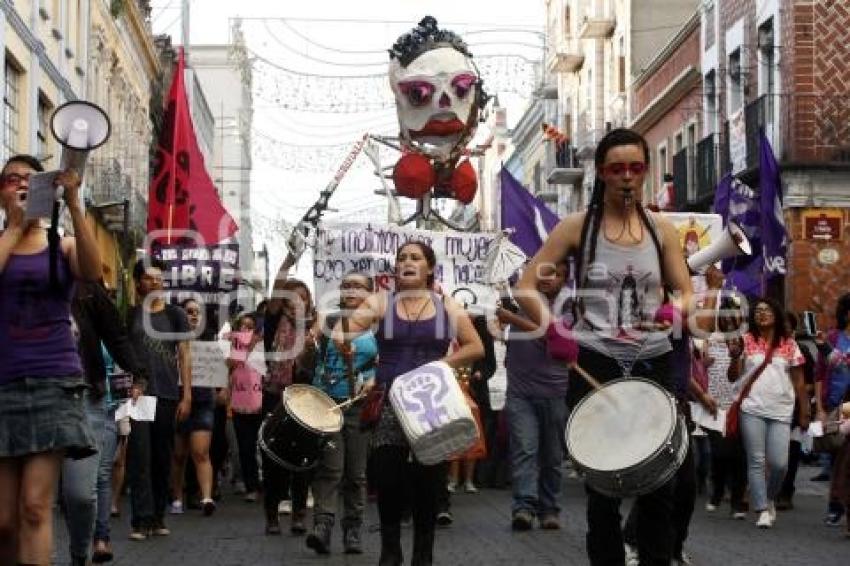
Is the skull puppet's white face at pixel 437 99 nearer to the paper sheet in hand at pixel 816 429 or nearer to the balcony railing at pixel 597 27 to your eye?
the paper sheet in hand at pixel 816 429

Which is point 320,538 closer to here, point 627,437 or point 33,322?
point 33,322

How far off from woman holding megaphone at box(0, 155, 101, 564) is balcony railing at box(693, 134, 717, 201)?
93.4ft

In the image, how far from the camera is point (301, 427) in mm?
10375

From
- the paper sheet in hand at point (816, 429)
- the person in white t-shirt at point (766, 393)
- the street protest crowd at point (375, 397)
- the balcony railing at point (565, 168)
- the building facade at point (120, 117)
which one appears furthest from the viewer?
the balcony railing at point (565, 168)

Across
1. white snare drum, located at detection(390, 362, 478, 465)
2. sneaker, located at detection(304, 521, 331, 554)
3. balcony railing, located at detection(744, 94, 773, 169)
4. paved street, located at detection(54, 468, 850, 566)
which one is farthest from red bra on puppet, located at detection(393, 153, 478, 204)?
balcony railing, located at detection(744, 94, 773, 169)

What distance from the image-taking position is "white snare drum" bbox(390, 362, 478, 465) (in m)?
7.86

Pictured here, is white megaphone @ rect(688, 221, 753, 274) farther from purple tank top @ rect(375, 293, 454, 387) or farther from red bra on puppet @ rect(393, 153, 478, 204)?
red bra on puppet @ rect(393, 153, 478, 204)

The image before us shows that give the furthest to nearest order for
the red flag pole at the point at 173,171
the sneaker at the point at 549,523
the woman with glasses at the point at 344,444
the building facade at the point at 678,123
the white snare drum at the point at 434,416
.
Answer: the building facade at the point at 678,123 → the red flag pole at the point at 173,171 → the sneaker at the point at 549,523 → the woman with glasses at the point at 344,444 → the white snare drum at the point at 434,416

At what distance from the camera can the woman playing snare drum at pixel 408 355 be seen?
8.45 m

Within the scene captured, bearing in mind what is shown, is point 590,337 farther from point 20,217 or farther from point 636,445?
point 20,217

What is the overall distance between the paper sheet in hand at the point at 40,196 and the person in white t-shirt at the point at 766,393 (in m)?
7.72

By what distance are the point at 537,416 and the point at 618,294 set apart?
19.3 feet

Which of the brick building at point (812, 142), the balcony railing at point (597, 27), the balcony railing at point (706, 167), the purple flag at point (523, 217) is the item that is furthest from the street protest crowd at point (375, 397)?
the balcony railing at point (597, 27)

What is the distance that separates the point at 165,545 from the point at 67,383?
16.5 feet
